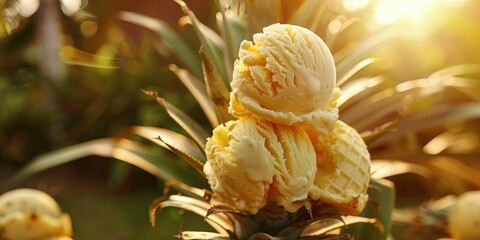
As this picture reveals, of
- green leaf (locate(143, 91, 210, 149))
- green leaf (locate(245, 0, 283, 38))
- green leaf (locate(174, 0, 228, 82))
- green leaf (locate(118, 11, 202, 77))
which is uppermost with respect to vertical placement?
green leaf (locate(118, 11, 202, 77))

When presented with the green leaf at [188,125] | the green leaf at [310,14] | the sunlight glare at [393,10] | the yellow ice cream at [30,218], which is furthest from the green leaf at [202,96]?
the sunlight glare at [393,10]

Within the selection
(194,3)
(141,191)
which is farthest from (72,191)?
(194,3)

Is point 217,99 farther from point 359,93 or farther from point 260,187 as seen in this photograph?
point 359,93

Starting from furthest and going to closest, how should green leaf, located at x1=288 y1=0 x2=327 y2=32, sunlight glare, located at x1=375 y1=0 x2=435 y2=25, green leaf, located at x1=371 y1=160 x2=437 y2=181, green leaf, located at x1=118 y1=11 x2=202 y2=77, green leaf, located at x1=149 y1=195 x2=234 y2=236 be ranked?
sunlight glare, located at x1=375 y1=0 x2=435 y2=25
green leaf, located at x1=118 y1=11 x2=202 y2=77
green leaf, located at x1=371 y1=160 x2=437 y2=181
green leaf, located at x1=288 y1=0 x2=327 y2=32
green leaf, located at x1=149 y1=195 x2=234 y2=236

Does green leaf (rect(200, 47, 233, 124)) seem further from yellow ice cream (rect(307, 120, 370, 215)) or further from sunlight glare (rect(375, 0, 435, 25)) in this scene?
sunlight glare (rect(375, 0, 435, 25))

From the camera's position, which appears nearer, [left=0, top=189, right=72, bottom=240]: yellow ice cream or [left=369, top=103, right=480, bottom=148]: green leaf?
[left=0, top=189, right=72, bottom=240]: yellow ice cream

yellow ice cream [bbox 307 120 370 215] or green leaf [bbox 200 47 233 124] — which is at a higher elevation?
green leaf [bbox 200 47 233 124]

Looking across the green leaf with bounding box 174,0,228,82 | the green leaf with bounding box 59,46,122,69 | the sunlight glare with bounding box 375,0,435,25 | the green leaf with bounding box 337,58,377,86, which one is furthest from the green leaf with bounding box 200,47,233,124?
the green leaf with bounding box 59,46,122,69

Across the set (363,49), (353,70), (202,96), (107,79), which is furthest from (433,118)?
(107,79)

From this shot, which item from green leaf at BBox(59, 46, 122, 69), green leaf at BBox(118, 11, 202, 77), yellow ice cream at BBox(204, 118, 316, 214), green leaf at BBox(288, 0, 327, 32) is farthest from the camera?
green leaf at BBox(59, 46, 122, 69)
